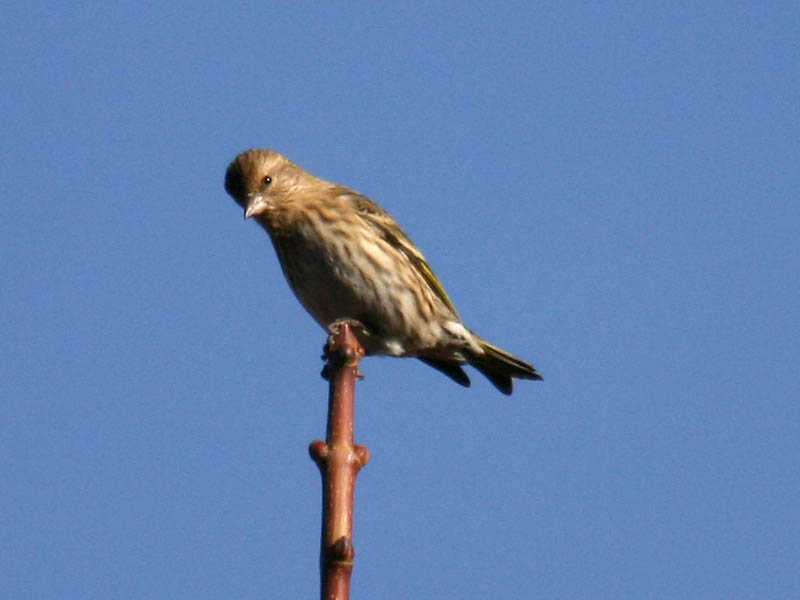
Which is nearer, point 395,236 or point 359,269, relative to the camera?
point 359,269

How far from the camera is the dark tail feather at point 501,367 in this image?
7.75m

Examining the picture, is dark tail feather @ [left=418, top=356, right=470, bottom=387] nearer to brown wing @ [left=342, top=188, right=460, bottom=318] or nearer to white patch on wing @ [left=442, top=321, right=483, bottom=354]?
white patch on wing @ [left=442, top=321, right=483, bottom=354]

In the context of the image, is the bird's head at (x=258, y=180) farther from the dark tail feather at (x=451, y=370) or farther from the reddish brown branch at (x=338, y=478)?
the reddish brown branch at (x=338, y=478)

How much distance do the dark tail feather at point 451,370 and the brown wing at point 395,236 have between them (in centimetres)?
Result: 35

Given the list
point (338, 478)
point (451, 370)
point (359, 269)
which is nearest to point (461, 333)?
point (451, 370)

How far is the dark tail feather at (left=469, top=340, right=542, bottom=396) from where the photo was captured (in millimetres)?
7754

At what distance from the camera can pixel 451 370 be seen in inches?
312

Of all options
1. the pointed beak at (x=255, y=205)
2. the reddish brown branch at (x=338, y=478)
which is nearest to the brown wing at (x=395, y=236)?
the pointed beak at (x=255, y=205)

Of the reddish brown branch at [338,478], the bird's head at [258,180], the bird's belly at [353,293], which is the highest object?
the bird's head at [258,180]

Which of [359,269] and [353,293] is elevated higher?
[359,269]

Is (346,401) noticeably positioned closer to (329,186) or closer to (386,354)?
(386,354)

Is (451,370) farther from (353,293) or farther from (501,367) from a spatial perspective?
(353,293)

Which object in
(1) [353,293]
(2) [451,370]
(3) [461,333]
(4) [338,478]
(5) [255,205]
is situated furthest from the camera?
(2) [451,370]

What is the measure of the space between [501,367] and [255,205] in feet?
5.96
